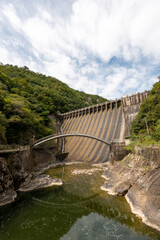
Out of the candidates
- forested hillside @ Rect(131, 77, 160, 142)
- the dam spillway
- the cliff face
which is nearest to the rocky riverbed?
the cliff face

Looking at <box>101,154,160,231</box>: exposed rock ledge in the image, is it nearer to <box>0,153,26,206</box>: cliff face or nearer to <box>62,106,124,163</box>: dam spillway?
<box>0,153,26,206</box>: cliff face

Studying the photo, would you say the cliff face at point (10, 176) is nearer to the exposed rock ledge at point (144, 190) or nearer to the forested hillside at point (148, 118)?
the exposed rock ledge at point (144, 190)

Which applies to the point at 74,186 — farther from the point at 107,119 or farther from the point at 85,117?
the point at 85,117

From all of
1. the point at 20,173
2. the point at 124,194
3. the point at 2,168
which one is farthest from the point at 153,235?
the point at 20,173

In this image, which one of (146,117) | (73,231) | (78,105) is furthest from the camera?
(78,105)

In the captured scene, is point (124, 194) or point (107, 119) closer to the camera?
point (124, 194)

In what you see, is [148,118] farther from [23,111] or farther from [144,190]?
[23,111]

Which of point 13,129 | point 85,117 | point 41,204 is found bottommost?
point 41,204

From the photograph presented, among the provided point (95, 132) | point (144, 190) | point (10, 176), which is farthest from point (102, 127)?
point (10, 176)
